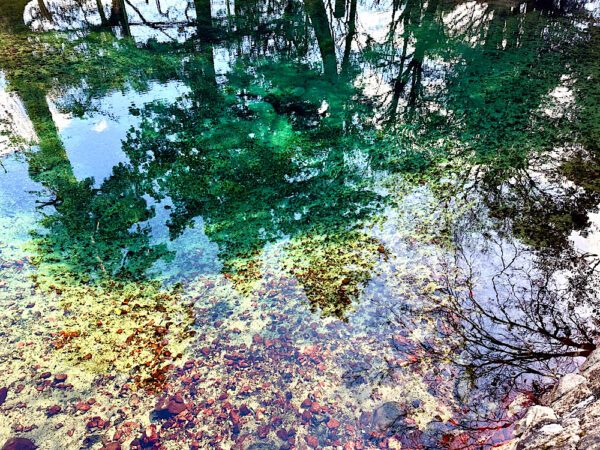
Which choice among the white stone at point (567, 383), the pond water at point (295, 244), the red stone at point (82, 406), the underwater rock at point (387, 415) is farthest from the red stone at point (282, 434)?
the white stone at point (567, 383)

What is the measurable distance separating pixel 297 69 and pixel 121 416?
5146 mm

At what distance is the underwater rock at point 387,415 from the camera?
6.56ft

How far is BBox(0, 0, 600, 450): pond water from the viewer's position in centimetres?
211

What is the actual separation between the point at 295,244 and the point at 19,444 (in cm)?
207

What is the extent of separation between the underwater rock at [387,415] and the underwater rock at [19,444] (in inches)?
70.8

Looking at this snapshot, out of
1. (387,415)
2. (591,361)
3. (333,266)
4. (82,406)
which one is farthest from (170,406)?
(591,361)

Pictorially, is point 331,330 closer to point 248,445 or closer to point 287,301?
point 287,301

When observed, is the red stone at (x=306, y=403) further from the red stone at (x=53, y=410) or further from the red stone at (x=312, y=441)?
the red stone at (x=53, y=410)

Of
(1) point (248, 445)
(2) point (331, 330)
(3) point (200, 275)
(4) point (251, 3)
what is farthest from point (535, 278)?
(4) point (251, 3)

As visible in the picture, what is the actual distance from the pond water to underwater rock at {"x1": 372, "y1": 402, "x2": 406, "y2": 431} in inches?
0.4

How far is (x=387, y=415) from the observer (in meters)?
2.04

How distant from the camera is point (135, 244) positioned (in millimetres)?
3135

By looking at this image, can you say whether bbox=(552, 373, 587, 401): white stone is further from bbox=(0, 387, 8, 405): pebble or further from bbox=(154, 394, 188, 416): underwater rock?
bbox=(0, 387, 8, 405): pebble

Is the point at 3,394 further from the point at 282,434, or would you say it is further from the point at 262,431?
the point at 282,434
